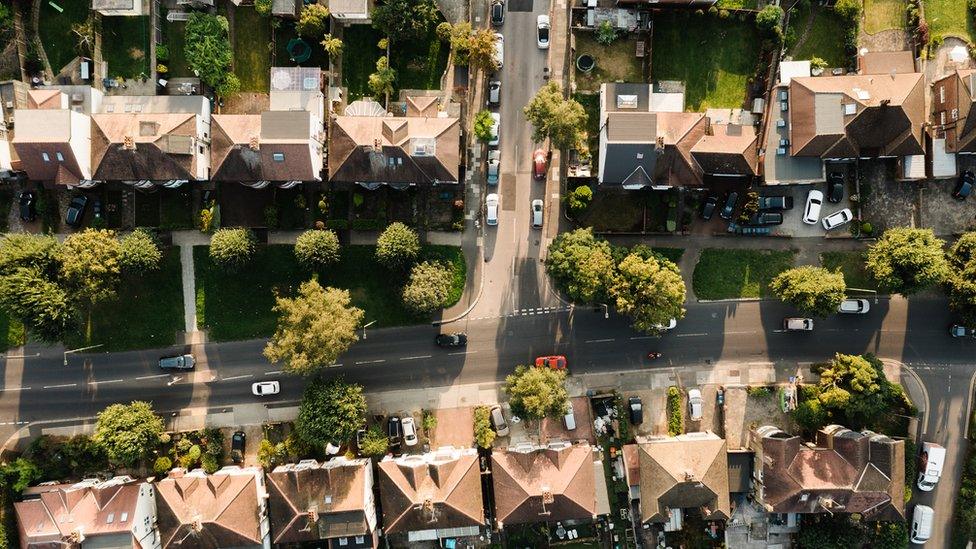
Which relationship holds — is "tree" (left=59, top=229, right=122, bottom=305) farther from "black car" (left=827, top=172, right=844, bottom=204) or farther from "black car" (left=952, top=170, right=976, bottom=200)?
"black car" (left=952, top=170, right=976, bottom=200)

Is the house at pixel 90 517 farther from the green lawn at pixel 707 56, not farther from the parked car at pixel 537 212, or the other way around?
the green lawn at pixel 707 56

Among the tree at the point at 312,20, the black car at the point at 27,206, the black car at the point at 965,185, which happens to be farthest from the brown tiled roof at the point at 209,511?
the black car at the point at 965,185

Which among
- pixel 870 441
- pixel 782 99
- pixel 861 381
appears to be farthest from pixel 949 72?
pixel 870 441

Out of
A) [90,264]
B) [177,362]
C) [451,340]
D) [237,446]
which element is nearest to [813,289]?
[451,340]

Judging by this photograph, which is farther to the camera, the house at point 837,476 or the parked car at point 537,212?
the parked car at point 537,212

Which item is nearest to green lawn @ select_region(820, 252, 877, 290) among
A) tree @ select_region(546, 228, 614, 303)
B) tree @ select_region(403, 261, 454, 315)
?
tree @ select_region(546, 228, 614, 303)

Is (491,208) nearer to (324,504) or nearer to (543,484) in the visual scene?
(543,484)
